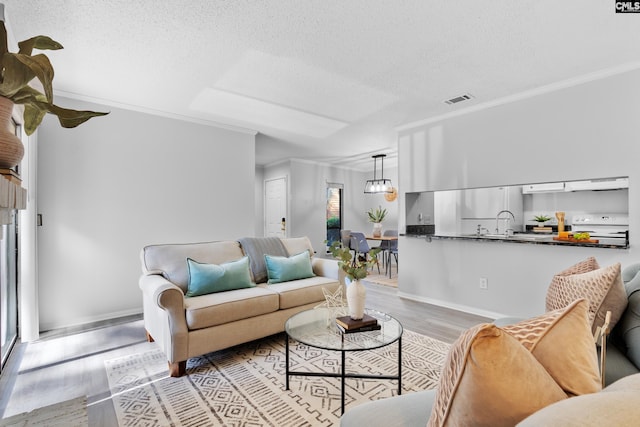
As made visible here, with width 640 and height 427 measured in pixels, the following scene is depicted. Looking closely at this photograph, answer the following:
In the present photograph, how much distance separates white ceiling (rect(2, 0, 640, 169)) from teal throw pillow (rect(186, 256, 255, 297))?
1.76 metres

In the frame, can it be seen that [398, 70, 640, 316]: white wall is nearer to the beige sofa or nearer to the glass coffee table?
the beige sofa

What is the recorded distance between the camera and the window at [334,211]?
7871mm

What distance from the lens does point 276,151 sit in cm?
613

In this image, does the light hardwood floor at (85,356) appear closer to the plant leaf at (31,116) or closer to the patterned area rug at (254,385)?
the patterned area rug at (254,385)

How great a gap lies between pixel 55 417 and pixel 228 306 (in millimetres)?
1658

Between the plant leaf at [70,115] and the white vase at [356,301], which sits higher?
the plant leaf at [70,115]

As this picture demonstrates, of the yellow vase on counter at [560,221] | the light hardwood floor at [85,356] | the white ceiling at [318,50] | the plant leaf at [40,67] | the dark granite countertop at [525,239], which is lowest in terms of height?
the light hardwood floor at [85,356]

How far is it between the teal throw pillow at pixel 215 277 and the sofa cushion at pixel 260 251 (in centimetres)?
24

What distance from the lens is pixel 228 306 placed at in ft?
8.11

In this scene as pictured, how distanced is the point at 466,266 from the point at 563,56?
89.7 inches

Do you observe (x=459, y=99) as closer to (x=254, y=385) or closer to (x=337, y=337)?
(x=337, y=337)

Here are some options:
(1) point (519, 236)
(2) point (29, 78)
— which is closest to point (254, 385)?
(2) point (29, 78)

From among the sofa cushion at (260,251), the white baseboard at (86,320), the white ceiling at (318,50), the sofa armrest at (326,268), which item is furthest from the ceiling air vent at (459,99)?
the white baseboard at (86,320)

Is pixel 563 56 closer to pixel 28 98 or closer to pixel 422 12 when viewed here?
pixel 422 12
